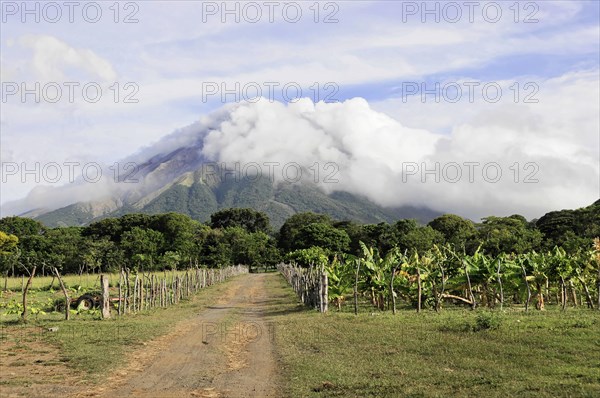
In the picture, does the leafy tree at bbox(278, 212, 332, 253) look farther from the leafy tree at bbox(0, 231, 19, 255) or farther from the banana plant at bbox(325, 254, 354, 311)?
the banana plant at bbox(325, 254, 354, 311)

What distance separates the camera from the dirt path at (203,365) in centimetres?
941

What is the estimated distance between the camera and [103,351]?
41.9 feet

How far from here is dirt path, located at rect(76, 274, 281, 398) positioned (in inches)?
371

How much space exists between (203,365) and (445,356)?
5.16m

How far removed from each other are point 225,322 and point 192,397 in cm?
994

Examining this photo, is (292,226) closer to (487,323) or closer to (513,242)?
(513,242)

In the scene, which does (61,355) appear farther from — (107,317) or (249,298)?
(249,298)

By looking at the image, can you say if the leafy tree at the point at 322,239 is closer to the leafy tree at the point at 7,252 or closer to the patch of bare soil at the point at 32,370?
the leafy tree at the point at 7,252

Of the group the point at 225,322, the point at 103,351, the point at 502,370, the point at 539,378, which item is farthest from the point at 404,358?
the point at 225,322

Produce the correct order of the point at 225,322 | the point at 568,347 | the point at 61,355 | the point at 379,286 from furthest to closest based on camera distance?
the point at 379,286 → the point at 225,322 → the point at 61,355 → the point at 568,347

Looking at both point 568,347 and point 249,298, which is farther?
point 249,298

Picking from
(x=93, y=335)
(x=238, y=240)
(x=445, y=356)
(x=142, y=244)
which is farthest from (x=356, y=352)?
(x=238, y=240)

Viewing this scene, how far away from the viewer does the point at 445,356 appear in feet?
37.5

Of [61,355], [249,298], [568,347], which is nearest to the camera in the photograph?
[568,347]
